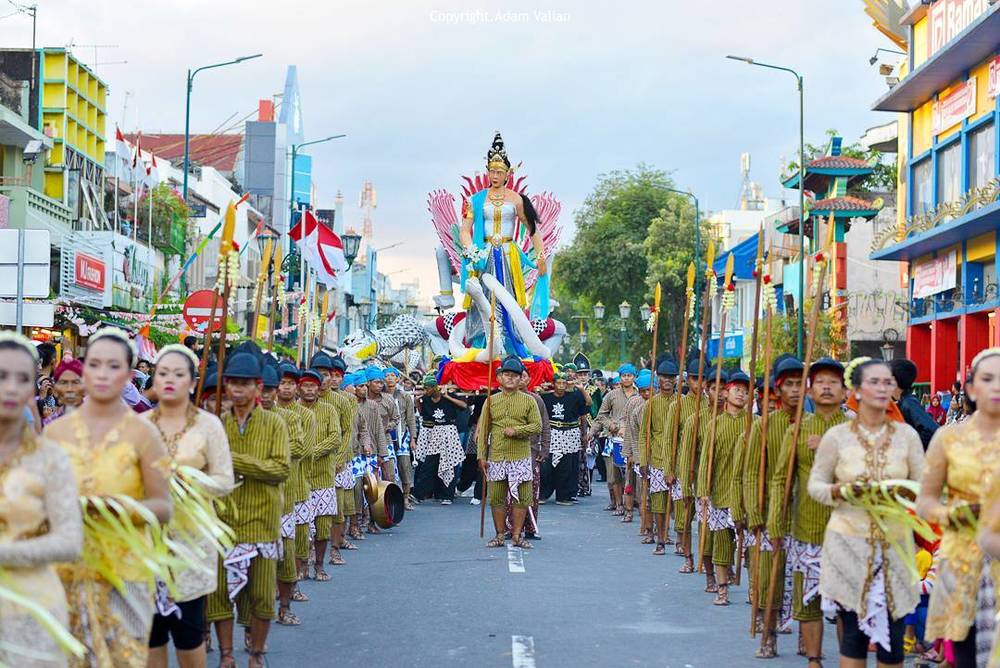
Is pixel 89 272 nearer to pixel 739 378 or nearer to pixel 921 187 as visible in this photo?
pixel 921 187

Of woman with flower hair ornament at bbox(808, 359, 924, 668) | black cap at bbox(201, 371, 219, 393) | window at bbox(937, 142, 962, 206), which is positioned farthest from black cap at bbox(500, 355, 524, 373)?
window at bbox(937, 142, 962, 206)

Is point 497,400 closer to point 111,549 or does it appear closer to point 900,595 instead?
point 900,595

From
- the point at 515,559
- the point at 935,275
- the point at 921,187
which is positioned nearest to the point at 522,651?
the point at 515,559

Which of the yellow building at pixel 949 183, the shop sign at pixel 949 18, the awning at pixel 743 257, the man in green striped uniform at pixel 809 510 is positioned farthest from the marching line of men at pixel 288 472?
the awning at pixel 743 257

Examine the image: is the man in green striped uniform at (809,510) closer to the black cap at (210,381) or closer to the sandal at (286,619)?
the black cap at (210,381)

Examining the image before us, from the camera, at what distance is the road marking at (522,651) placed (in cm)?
993

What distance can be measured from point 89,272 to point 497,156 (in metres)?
10.1

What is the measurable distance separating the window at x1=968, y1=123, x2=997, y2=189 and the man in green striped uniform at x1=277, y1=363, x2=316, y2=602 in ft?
70.8

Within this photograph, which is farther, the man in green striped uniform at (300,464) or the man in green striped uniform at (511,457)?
the man in green striped uniform at (511,457)

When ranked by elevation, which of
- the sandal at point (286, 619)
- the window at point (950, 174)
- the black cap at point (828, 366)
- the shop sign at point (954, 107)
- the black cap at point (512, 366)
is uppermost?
the shop sign at point (954, 107)

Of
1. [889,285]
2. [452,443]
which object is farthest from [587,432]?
[889,285]

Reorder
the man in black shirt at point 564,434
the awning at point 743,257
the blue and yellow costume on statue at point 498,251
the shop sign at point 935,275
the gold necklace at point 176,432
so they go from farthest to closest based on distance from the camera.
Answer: the awning at point 743,257 < the shop sign at point 935,275 < the blue and yellow costume on statue at point 498,251 < the man in black shirt at point 564,434 < the gold necklace at point 176,432

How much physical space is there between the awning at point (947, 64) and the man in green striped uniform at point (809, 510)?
2074cm

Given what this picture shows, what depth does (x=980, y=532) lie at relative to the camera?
6.59m
